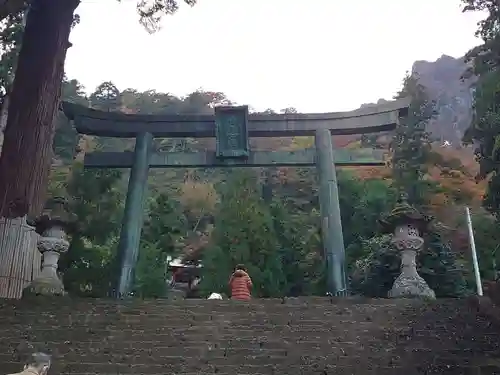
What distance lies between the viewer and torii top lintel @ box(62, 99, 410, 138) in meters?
12.9

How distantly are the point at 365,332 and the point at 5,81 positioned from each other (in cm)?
1066

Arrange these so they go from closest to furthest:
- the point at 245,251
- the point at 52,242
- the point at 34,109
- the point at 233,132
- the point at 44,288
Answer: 1. the point at 44,288
2. the point at 52,242
3. the point at 34,109
4. the point at 233,132
5. the point at 245,251

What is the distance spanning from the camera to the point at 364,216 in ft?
62.7

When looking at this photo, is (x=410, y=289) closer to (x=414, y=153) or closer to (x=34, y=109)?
(x=34, y=109)

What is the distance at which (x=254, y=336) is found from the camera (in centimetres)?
706

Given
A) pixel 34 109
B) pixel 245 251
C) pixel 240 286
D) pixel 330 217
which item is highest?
pixel 34 109

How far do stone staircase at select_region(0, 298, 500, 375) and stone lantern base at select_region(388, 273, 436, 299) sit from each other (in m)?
0.67

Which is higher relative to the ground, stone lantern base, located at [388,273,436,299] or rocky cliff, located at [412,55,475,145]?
rocky cliff, located at [412,55,475,145]

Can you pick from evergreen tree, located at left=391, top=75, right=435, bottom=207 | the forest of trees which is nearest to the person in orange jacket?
the forest of trees

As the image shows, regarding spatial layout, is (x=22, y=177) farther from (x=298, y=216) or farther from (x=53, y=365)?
(x=298, y=216)

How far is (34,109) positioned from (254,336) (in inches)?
245

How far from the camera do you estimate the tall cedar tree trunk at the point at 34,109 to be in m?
10.4

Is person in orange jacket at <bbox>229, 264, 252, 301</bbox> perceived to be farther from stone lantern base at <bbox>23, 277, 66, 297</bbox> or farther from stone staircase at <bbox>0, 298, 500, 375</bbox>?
stone lantern base at <bbox>23, 277, 66, 297</bbox>

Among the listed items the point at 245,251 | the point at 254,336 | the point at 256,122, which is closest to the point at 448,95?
the point at 245,251
